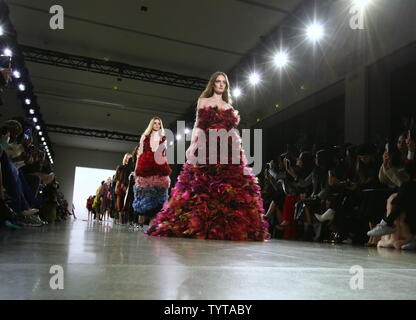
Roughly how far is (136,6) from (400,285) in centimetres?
682

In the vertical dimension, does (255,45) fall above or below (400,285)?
above

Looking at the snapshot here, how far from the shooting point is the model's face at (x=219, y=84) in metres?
4.17

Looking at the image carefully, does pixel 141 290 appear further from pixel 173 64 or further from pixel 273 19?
pixel 173 64

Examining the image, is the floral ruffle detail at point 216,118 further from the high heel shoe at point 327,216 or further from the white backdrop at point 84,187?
the white backdrop at point 84,187

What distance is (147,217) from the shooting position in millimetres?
6441

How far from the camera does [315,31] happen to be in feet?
21.6

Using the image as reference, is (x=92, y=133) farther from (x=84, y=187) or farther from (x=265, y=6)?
(x=265, y=6)

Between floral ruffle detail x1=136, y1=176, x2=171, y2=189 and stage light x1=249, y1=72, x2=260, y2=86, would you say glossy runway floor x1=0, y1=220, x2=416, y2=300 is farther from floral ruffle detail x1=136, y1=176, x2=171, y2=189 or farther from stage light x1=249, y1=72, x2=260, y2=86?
stage light x1=249, y1=72, x2=260, y2=86

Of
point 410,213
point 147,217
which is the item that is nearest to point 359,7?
point 410,213

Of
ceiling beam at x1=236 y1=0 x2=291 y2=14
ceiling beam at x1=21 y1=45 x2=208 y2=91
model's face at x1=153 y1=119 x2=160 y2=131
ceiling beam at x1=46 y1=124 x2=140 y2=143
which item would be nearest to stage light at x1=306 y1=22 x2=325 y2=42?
ceiling beam at x1=236 y1=0 x2=291 y2=14

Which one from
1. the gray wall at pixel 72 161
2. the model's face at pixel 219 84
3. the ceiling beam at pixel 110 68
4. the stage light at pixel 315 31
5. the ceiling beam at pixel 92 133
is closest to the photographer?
the model's face at pixel 219 84

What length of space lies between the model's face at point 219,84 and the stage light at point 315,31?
10.4 feet

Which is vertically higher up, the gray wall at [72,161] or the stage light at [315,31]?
the stage light at [315,31]

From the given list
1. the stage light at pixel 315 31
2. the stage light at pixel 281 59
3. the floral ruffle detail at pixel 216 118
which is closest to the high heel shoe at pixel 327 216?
Answer: the floral ruffle detail at pixel 216 118
